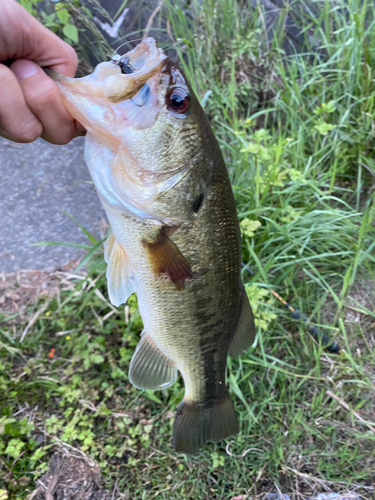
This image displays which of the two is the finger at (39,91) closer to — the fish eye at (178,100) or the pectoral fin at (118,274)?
the fish eye at (178,100)

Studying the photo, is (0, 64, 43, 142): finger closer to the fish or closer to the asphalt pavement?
the fish

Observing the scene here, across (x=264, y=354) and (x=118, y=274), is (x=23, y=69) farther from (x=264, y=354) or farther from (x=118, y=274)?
(x=264, y=354)

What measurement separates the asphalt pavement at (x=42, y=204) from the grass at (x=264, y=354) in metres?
0.43

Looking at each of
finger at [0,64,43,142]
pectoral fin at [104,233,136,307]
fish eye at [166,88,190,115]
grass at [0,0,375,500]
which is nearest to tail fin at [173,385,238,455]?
grass at [0,0,375,500]

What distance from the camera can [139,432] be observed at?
2035mm

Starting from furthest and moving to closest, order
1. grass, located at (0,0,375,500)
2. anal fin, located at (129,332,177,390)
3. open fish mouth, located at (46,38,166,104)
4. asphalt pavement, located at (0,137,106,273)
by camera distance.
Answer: asphalt pavement, located at (0,137,106,273) → grass, located at (0,0,375,500) → anal fin, located at (129,332,177,390) → open fish mouth, located at (46,38,166,104)

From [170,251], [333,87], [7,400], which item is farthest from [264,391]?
[333,87]

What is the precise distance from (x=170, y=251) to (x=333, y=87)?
2524 mm

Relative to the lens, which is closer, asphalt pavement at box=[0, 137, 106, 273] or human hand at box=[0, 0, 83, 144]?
human hand at box=[0, 0, 83, 144]

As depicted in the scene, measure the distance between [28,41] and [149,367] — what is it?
140 centimetres

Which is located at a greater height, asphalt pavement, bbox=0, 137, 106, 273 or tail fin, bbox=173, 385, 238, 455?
asphalt pavement, bbox=0, 137, 106, 273

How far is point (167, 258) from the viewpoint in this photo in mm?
1222

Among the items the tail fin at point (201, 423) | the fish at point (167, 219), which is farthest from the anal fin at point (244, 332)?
the tail fin at point (201, 423)

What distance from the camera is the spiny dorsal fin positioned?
3.96 feet
